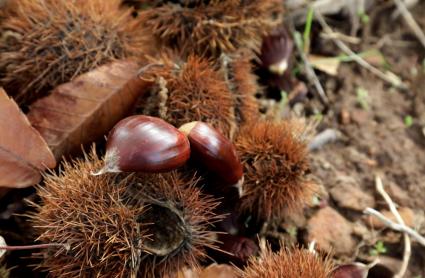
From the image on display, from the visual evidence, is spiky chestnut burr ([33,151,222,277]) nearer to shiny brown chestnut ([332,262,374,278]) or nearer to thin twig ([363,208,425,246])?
shiny brown chestnut ([332,262,374,278])

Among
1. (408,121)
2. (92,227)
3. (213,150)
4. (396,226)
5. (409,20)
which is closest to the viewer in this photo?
(92,227)

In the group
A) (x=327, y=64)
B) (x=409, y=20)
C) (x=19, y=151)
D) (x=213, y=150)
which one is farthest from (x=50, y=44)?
(x=409, y=20)

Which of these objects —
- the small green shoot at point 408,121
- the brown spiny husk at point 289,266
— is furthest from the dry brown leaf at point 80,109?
the small green shoot at point 408,121

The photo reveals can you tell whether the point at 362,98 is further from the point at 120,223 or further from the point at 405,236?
the point at 120,223

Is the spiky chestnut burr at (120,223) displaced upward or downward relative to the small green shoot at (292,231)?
upward

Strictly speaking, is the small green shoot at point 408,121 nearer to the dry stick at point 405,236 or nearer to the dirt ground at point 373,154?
the dirt ground at point 373,154
